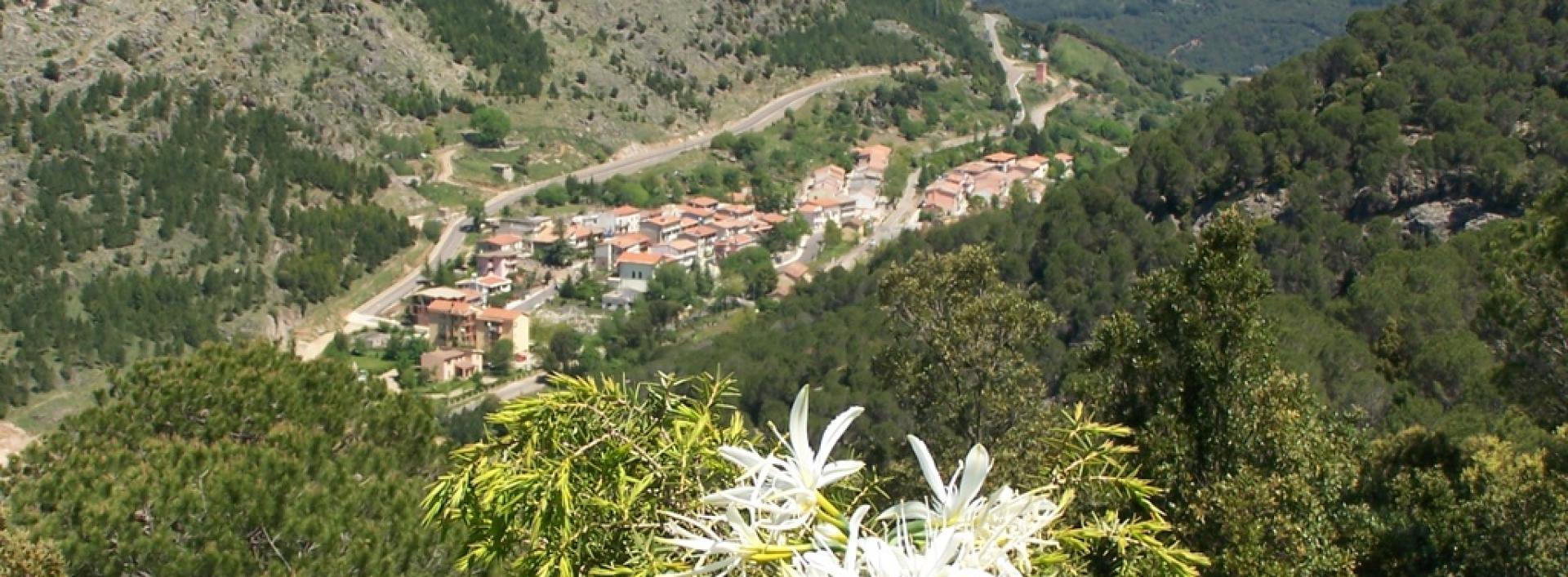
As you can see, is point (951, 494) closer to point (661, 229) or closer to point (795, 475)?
point (795, 475)

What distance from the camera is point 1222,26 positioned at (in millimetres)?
120812

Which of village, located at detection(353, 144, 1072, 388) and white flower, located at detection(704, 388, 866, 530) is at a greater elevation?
white flower, located at detection(704, 388, 866, 530)

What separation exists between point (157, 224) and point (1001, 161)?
29674 mm

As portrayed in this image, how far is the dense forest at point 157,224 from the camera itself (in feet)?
84.1

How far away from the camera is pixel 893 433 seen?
1354cm

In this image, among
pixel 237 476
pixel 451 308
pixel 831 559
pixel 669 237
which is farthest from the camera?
pixel 669 237

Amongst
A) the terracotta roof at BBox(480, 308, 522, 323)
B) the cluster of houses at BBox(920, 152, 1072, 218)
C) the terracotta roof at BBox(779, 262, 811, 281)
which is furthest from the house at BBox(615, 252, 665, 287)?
the cluster of houses at BBox(920, 152, 1072, 218)

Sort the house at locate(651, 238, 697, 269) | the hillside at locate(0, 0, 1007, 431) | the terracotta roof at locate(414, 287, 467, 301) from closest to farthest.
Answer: the hillside at locate(0, 0, 1007, 431)
the terracotta roof at locate(414, 287, 467, 301)
the house at locate(651, 238, 697, 269)

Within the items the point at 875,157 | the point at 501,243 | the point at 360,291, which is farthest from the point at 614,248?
the point at 875,157

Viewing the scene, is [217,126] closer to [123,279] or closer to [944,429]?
[123,279]

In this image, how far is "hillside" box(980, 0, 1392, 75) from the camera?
110588 millimetres

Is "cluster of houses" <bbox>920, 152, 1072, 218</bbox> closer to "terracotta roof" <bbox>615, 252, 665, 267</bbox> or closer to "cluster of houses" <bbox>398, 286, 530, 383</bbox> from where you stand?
"terracotta roof" <bbox>615, 252, 665, 267</bbox>

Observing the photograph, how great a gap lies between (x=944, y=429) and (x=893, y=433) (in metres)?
4.97

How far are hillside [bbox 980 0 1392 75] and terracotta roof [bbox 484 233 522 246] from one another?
273 feet
